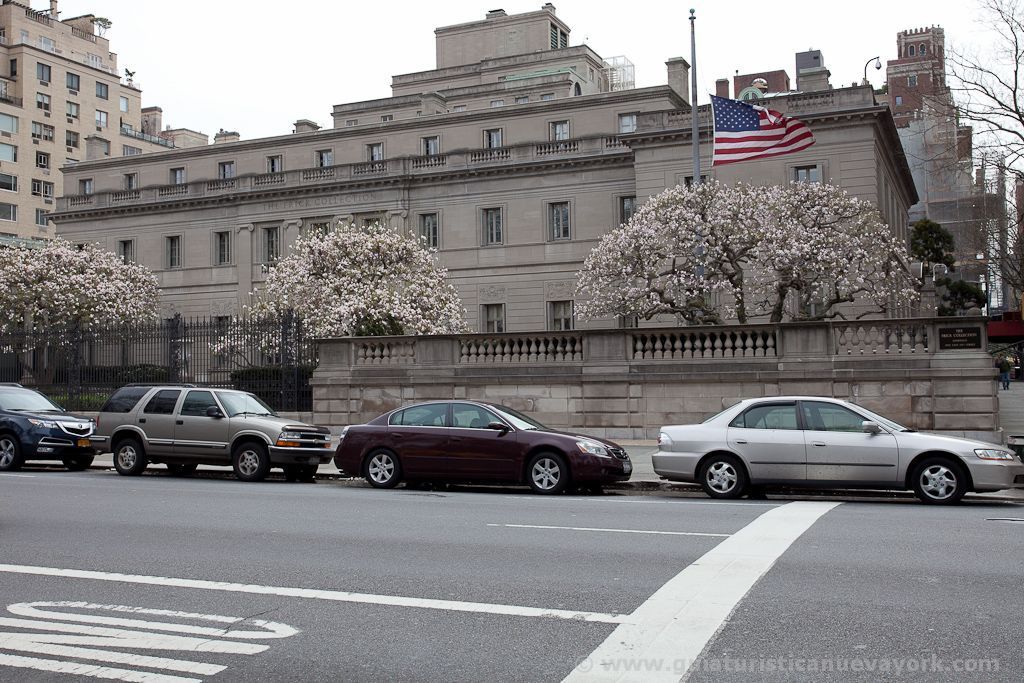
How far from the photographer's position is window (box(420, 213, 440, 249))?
167 feet

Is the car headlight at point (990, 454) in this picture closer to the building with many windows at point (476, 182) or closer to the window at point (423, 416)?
the window at point (423, 416)

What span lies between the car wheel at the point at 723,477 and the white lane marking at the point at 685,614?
396 centimetres

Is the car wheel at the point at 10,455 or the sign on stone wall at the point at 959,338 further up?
the sign on stone wall at the point at 959,338

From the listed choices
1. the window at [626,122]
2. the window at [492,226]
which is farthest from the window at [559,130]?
the window at [492,226]

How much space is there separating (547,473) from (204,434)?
6797mm

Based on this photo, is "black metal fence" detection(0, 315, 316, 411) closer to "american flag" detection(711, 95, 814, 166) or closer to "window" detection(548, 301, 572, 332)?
"american flag" detection(711, 95, 814, 166)

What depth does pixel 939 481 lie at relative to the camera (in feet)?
42.5

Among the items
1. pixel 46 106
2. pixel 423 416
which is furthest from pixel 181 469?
pixel 46 106

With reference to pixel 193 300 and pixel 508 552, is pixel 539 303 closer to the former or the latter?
pixel 193 300

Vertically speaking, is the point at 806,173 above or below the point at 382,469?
above

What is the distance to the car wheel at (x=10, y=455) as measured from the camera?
63.7 ft

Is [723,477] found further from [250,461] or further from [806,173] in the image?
[806,173]

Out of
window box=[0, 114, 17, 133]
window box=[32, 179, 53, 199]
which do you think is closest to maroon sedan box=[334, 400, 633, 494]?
window box=[0, 114, 17, 133]

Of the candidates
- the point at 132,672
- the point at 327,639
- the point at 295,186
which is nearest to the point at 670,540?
the point at 327,639
